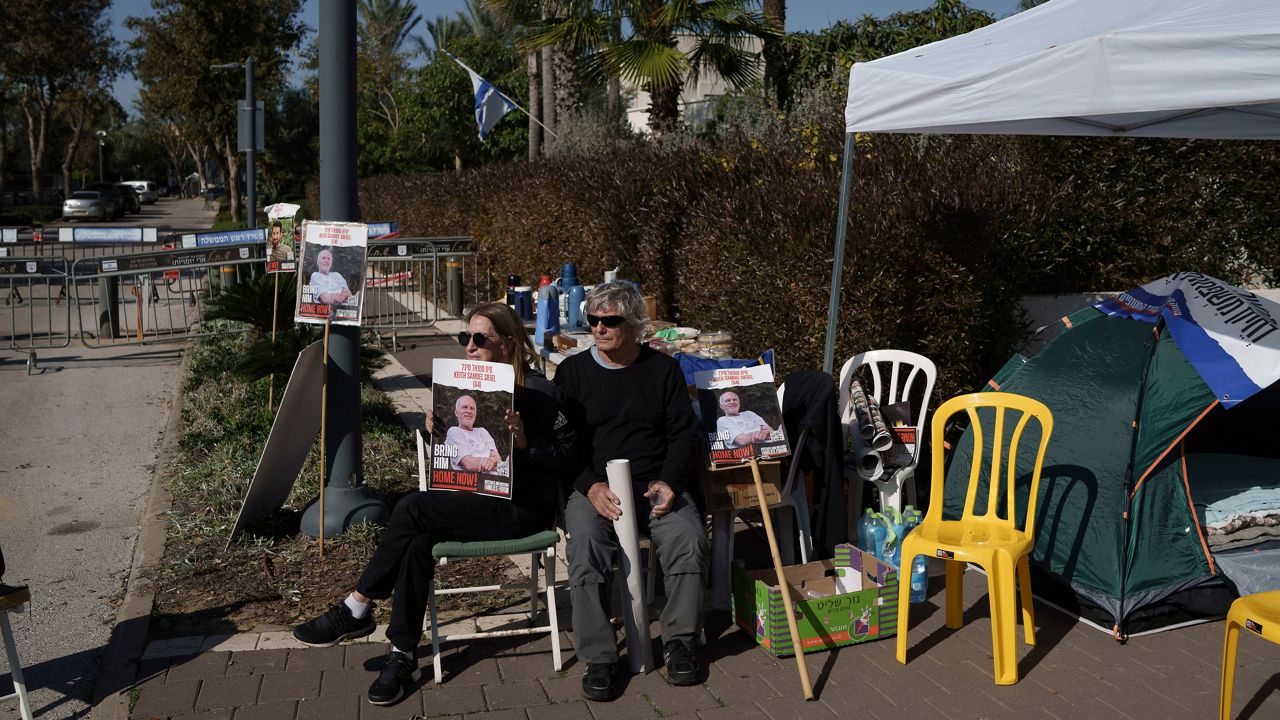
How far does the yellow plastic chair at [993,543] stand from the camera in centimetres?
418

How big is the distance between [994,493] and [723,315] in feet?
9.88

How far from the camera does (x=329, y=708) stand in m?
3.93

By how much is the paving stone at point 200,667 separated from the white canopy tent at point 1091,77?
10.6ft

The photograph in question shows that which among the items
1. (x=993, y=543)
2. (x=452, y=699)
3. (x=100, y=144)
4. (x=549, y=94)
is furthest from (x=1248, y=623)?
(x=100, y=144)

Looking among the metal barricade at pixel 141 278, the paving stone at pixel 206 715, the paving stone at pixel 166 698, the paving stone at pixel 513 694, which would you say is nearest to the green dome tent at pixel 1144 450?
the paving stone at pixel 513 694

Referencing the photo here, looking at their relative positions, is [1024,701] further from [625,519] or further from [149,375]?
[149,375]

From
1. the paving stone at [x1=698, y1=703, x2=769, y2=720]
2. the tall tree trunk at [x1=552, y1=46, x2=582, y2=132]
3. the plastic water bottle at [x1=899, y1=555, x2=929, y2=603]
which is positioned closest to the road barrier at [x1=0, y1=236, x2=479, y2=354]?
the tall tree trunk at [x1=552, y1=46, x2=582, y2=132]

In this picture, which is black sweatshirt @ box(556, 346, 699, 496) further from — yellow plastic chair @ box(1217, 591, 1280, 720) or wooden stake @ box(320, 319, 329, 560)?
yellow plastic chair @ box(1217, 591, 1280, 720)

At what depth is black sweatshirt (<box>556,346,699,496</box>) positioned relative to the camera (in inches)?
177

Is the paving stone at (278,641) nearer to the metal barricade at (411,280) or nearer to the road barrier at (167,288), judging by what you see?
the road barrier at (167,288)

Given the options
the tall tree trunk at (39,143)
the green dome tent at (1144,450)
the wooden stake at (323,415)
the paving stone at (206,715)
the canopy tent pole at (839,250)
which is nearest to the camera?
the paving stone at (206,715)

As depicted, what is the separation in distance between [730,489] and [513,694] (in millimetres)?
1305

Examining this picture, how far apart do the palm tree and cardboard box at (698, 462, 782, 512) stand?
926 centimetres

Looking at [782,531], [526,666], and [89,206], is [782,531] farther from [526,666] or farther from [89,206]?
[89,206]
